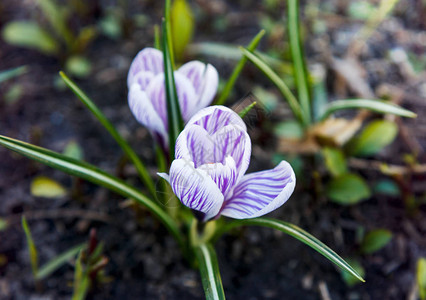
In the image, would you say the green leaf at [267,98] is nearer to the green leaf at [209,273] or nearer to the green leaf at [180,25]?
the green leaf at [180,25]

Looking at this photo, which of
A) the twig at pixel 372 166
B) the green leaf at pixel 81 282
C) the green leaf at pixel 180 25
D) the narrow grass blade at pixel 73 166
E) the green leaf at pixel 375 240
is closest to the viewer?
the narrow grass blade at pixel 73 166

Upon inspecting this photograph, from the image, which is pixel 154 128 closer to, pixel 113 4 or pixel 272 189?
pixel 272 189

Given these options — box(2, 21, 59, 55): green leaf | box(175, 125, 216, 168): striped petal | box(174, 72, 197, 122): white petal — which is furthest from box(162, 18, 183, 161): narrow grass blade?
box(2, 21, 59, 55): green leaf

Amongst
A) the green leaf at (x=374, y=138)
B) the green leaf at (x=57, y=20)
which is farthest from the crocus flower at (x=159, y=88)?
the green leaf at (x=57, y=20)

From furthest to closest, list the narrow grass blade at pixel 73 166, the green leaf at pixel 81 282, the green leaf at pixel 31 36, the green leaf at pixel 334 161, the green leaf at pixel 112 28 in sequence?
1. the green leaf at pixel 112 28
2. the green leaf at pixel 31 36
3. the green leaf at pixel 334 161
4. the green leaf at pixel 81 282
5. the narrow grass blade at pixel 73 166

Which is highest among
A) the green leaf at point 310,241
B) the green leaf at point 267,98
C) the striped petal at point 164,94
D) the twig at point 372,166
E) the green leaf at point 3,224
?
Answer: the striped petal at point 164,94

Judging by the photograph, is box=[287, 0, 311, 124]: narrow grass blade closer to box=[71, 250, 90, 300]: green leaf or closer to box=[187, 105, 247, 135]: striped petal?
box=[187, 105, 247, 135]: striped petal

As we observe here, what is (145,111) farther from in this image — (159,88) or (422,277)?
(422,277)

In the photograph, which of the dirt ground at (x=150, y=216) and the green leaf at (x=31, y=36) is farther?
the green leaf at (x=31, y=36)
